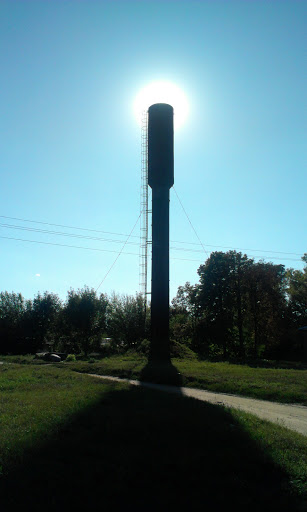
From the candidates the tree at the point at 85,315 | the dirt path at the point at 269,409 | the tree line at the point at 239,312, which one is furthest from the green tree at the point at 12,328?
the dirt path at the point at 269,409

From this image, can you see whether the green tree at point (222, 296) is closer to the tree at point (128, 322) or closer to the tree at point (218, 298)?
the tree at point (218, 298)

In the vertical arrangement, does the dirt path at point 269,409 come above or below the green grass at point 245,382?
below

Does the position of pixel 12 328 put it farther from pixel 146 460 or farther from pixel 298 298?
pixel 146 460

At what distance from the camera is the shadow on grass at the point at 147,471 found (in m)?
3.94

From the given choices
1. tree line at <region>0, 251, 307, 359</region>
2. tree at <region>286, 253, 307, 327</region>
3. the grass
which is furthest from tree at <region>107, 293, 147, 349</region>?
the grass

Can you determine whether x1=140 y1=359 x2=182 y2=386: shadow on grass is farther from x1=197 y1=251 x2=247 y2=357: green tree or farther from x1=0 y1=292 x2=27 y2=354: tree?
x1=0 y1=292 x2=27 y2=354: tree

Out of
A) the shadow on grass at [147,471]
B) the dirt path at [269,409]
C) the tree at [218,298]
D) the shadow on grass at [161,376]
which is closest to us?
the shadow on grass at [147,471]

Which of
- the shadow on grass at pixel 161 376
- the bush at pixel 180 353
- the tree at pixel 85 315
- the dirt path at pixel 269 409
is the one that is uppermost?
the tree at pixel 85 315

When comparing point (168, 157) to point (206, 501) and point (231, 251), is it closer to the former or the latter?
point (231, 251)

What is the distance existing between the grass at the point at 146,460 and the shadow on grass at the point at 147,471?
0.04ft

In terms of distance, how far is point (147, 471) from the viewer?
4594mm

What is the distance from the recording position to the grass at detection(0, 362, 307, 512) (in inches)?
157

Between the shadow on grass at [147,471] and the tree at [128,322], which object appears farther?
the tree at [128,322]

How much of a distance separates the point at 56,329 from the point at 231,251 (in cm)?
2156
